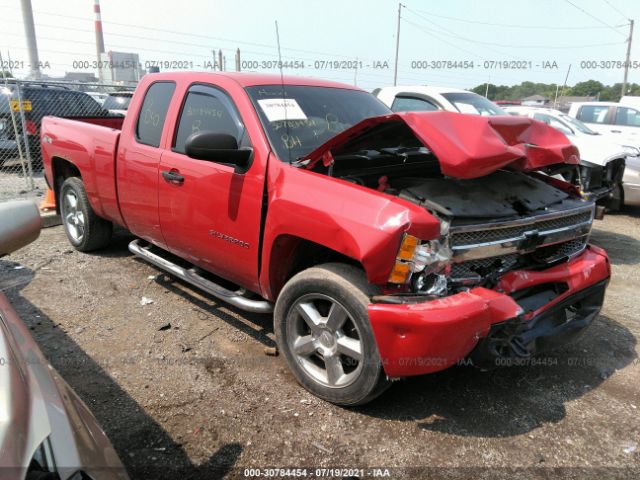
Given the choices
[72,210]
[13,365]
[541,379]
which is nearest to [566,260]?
[541,379]

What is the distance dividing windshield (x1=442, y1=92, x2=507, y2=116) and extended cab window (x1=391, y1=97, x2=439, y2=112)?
0.90 ft

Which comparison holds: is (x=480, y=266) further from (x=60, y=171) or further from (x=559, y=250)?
(x=60, y=171)

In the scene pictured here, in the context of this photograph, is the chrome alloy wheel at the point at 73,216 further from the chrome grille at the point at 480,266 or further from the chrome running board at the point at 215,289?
the chrome grille at the point at 480,266

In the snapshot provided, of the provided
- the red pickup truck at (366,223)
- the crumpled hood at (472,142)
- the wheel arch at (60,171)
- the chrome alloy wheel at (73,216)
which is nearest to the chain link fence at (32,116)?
the wheel arch at (60,171)

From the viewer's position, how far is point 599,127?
480 inches

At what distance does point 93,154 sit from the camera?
463cm

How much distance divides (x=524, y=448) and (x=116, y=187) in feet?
12.3

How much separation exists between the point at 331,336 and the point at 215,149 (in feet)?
4.30

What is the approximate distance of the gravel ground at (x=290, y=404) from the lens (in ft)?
8.20

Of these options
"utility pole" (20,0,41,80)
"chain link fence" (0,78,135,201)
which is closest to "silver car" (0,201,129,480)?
"chain link fence" (0,78,135,201)

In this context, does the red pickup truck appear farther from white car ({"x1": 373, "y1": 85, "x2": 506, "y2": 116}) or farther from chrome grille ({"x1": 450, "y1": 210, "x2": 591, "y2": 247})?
white car ({"x1": 373, "y1": 85, "x2": 506, "y2": 116})

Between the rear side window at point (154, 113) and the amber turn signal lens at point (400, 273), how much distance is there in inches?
93.8

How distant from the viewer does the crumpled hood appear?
2541mm

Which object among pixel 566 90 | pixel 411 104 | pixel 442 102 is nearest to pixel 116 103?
pixel 411 104
